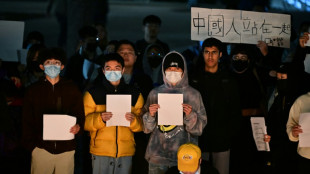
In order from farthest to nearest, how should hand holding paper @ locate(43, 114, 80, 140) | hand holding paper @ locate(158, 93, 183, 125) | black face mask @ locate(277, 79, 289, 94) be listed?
black face mask @ locate(277, 79, 289, 94)
hand holding paper @ locate(158, 93, 183, 125)
hand holding paper @ locate(43, 114, 80, 140)

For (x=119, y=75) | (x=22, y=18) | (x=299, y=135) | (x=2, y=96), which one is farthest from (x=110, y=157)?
(x=22, y=18)

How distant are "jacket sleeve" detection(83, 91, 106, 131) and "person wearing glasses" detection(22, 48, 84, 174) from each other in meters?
0.09

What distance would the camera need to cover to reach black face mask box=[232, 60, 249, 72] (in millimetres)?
7383

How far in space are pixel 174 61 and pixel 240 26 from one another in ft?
6.09

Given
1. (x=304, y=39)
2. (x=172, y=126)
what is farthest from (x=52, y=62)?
(x=304, y=39)

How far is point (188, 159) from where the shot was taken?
5.89 m

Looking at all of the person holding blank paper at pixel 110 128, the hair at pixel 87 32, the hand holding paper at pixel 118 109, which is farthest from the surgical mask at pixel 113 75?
the hair at pixel 87 32

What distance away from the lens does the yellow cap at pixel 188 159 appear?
588 cm

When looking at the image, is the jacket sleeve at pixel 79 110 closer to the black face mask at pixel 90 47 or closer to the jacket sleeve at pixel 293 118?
the black face mask at pixel 90 47

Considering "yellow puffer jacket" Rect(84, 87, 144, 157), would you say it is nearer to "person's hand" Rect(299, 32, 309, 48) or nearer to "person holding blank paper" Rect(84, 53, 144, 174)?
"person holding blank paper" Rect(84, 53, 144, 174)

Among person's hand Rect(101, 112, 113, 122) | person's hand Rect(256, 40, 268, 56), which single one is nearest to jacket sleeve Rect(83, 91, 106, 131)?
person's hand Rect(101, 112, 113, 122)

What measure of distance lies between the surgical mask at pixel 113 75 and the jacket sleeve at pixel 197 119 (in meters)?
0.89

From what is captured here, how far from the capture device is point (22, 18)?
16938 millimetres

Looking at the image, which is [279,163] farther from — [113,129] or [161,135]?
[113,129]
